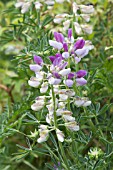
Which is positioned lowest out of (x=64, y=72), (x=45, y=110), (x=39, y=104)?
(x=45, y=110)

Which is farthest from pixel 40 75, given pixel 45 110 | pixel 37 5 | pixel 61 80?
pixel 37 5

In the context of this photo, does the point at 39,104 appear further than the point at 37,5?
No

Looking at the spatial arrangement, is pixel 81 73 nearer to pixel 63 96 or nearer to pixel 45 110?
pixel 63 96

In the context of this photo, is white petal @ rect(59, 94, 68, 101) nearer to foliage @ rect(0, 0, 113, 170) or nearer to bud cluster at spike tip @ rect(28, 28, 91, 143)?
bud cluster at spike tip @ rect(28, 28, 91, 143)

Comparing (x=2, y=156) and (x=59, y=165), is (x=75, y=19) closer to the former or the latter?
(x=59, y=165)

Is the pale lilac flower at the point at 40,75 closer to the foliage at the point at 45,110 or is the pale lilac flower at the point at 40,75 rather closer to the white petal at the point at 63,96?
the white petal at the point at 63,96

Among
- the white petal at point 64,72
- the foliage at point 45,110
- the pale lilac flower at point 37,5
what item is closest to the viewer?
the white petal at point 64,72

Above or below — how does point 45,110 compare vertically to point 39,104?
below

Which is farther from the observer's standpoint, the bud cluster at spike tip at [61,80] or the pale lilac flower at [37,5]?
the pale lilac flower at [37,5]

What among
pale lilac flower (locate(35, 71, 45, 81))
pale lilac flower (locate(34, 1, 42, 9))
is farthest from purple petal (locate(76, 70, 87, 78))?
pale lilac flower (locate(34, 1, 42, 9))

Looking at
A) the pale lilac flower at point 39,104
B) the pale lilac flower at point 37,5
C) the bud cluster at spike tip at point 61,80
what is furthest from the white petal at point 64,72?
the pale lilac flower at point 37,5

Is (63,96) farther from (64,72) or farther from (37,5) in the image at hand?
(37,5)

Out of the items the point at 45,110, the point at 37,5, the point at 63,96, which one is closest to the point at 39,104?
the point at 63,96

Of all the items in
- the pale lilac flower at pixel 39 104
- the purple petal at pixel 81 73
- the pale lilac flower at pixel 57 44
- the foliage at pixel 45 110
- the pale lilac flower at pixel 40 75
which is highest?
the pale lilac flower at pixel 57 44
